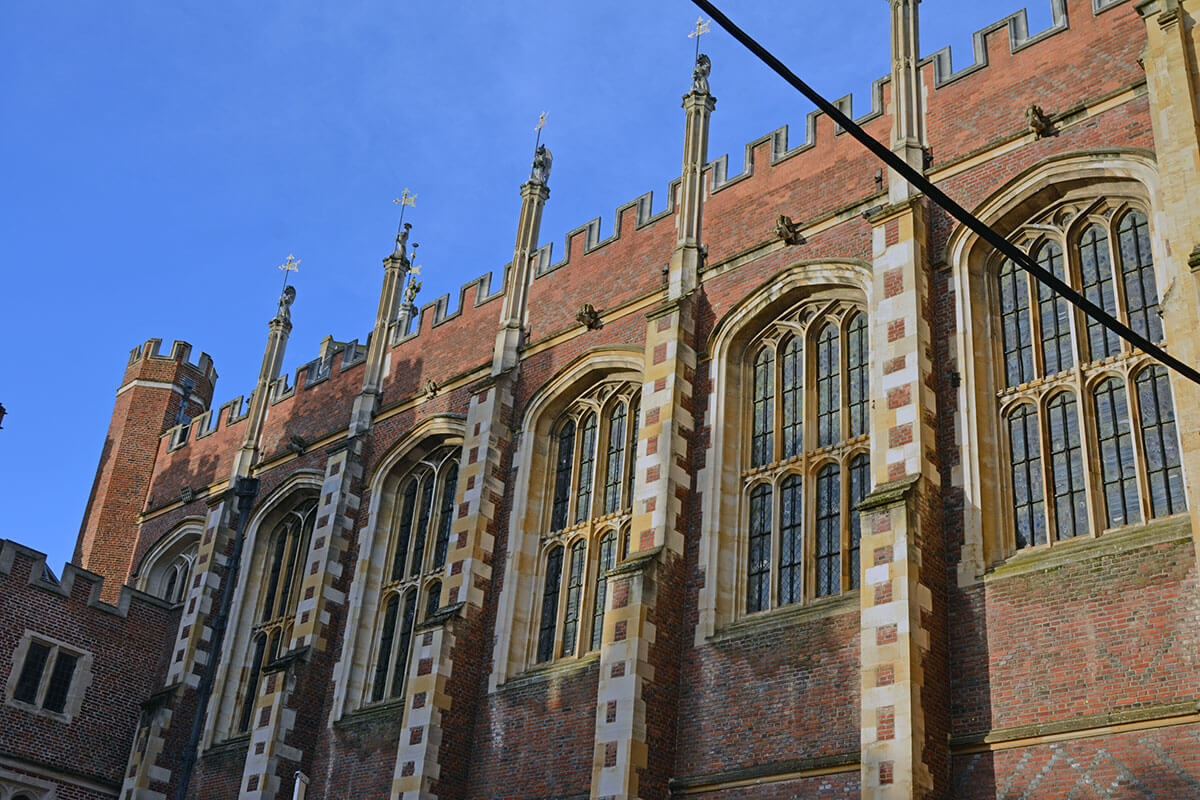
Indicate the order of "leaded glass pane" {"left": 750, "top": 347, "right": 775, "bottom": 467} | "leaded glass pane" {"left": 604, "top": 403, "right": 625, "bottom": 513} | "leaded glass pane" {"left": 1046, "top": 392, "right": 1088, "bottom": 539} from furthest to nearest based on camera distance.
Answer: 1. "leaded glass pane" {"left": 604, "top": 403, "right": 625, "bottom": 513}
2. "leaded glass pane" {"left": 750, "top": 347, "right": 775, "bottom": 467}
3. "leaded glass pane" {"left": 1046, "top": 392, "right": 1088, "bottom": 539}

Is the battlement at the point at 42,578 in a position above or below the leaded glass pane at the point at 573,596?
above

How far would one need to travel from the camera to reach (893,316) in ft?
59.2

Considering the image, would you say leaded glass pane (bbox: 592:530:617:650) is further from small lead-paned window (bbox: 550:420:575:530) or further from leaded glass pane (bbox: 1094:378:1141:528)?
leaded glass pane (bbox: 1094:378:1141:528)

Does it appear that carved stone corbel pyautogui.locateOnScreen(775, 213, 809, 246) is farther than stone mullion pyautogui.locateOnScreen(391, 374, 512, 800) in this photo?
Yes

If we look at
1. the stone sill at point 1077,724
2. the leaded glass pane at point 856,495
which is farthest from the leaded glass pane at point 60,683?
the stone sill at point 1077,724

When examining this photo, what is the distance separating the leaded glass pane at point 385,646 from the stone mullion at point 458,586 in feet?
3.92

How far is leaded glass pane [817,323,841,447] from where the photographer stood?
19.1m

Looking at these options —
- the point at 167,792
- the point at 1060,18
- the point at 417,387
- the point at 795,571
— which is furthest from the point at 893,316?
the point at 167,792

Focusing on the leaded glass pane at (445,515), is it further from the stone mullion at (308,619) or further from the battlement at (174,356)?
the battlement at (174,356)

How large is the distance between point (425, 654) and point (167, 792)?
25.9ft

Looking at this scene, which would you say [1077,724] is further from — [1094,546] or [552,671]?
[552,671]

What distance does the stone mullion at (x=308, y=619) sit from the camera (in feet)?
76.2

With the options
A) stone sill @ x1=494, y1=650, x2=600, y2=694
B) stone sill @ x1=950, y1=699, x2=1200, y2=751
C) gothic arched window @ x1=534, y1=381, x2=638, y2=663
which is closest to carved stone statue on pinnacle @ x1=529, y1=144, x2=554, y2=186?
gothic arched window @ x1=534, y1=381, x2=638, y2=663

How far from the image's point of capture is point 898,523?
15969mm
